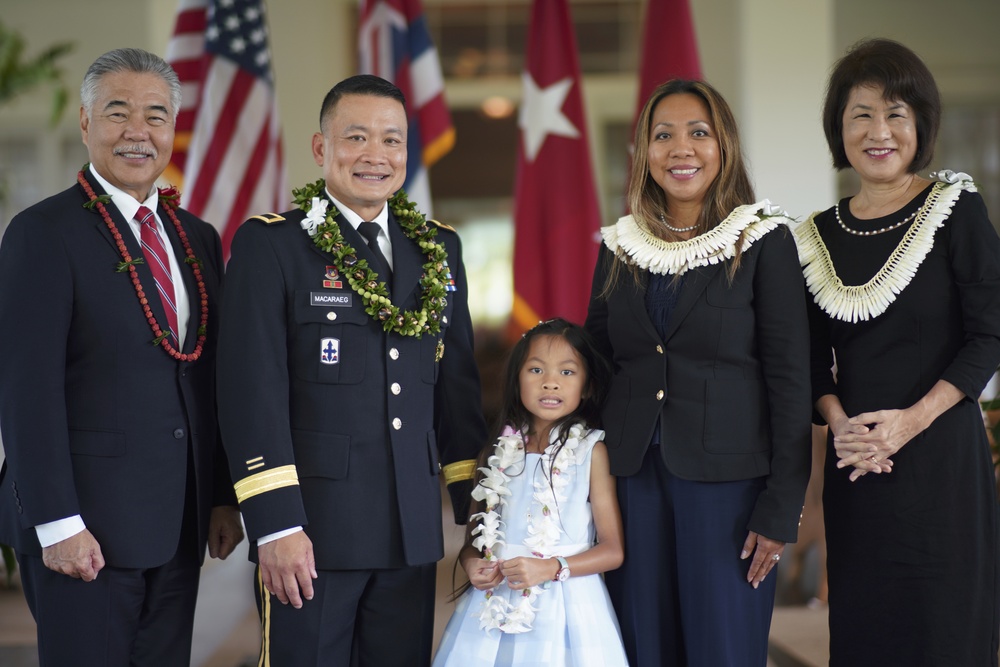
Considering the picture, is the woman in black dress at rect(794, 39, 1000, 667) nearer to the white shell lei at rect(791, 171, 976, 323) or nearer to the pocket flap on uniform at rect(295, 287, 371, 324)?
the white shell lei at rect(791, 171, 976, 323)

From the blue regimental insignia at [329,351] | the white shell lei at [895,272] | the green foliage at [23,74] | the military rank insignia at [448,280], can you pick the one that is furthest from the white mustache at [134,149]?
the green foliage at [23,74]

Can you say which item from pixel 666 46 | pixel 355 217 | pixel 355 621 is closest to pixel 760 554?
pixel 355 621

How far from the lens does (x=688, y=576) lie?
208 centimetres

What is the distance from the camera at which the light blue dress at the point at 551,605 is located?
2.12 meters

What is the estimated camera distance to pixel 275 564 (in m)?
1.96

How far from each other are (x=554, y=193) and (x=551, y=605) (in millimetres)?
2633

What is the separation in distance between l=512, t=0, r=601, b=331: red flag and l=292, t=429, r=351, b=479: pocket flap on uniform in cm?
244

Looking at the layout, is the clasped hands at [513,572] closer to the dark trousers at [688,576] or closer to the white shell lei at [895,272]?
the dark trousers at [688,576]

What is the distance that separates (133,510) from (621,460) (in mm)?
1055

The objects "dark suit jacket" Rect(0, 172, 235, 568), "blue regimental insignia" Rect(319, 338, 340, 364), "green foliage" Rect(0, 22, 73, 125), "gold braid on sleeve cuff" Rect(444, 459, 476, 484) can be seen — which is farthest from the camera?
"green foliage" Rect(0, 22, 73, 125)

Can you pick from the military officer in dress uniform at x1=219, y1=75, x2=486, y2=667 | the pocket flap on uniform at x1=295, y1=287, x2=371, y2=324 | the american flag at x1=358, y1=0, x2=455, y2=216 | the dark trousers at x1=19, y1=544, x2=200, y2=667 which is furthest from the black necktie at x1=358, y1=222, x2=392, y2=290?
the american flag at x1=358, y1=0, x2=455, y2=216

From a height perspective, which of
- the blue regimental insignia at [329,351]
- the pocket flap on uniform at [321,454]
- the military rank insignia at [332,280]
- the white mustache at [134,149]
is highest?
the white mustache at [134,149]

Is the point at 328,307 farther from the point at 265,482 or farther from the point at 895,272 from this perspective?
the point at 895,272

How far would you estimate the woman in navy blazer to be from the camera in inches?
81.2
